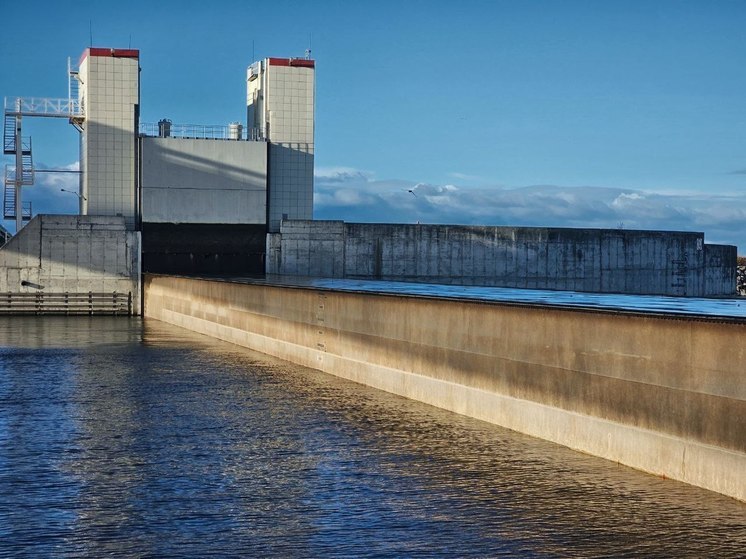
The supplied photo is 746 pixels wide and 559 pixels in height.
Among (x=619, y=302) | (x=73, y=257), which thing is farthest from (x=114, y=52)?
(x=619, y=302)

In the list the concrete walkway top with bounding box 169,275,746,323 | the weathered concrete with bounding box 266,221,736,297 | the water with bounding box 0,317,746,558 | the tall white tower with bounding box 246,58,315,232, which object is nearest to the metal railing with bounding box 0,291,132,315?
the weathered concrete with bounding box 266,221,736,297

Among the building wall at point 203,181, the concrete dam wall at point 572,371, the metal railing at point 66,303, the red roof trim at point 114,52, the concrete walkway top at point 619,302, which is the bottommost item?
the metal railing at point 66,303

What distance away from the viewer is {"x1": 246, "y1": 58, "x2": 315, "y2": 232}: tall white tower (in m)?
65.5

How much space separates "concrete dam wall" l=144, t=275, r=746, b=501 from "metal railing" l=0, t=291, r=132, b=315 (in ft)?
117

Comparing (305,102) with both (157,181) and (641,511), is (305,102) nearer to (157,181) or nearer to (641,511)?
(157,181)

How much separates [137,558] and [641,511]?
5.40 m

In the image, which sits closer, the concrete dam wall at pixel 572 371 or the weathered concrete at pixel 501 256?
the concrete dam wall at pixel 572 371

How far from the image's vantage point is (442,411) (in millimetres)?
19875

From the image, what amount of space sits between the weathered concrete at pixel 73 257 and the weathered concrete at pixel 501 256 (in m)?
8.46

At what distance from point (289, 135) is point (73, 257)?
14.8 metres

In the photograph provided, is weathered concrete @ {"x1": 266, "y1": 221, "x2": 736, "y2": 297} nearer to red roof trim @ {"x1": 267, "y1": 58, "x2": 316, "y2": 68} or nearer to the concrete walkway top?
red roof trim @ {"x1": 267, "y1": 58, "x2": 316, "y2": 68}

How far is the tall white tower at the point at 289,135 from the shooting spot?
65500 mm

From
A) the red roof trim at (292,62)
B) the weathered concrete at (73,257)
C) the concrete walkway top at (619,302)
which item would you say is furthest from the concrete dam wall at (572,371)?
the red roof trim at (292,62)

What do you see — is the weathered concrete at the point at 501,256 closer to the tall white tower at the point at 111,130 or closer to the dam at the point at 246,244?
the dam at the point at 246,244
